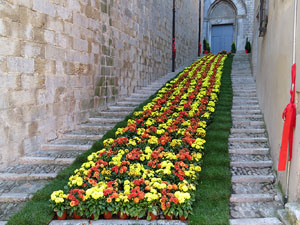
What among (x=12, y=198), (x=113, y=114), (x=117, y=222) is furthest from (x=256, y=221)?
(x=113, y=114)

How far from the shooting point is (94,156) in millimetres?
4793

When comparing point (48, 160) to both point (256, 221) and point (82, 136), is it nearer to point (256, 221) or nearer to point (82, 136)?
point (82, 136)

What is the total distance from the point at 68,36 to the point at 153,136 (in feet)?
9.42

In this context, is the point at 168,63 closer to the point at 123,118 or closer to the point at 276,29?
the point at 123,118

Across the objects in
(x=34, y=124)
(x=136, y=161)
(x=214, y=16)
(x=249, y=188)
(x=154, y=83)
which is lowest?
(x=249, y=188)

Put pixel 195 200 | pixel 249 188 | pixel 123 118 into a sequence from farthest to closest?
pixel 123 118 < pixel 249 188 < pixel 195 200

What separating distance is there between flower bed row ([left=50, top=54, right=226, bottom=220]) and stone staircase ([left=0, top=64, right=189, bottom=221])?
1.84ft

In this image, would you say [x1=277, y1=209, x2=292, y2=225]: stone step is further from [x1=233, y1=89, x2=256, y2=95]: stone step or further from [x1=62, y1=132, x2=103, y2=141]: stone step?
[x1=233, y1=89, x2=256, y2=95]: stone step

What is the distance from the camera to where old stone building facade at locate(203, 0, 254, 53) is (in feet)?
77.1

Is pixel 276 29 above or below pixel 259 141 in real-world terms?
above

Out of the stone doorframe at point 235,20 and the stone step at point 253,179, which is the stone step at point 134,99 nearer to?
the stone step at point 253,179

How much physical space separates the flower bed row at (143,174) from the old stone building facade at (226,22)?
Result: 1876 cm

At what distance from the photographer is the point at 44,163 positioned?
5121 mm

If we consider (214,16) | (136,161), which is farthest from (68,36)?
(214,16)
